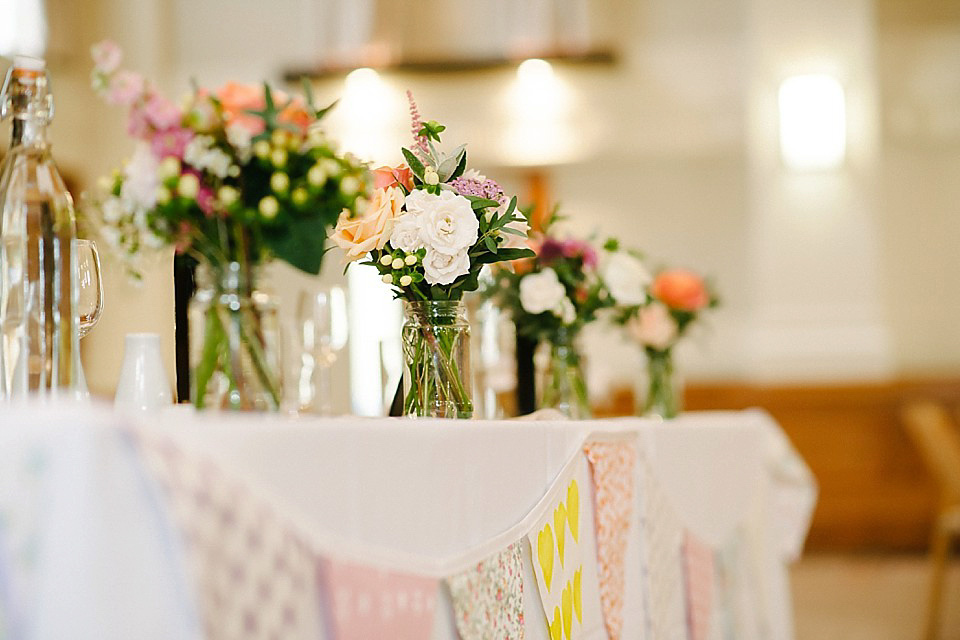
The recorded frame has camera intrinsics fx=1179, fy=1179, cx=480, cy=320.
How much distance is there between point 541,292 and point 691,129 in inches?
200

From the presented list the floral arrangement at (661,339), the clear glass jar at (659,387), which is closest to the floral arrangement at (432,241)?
the floral arrangement at (661,339)

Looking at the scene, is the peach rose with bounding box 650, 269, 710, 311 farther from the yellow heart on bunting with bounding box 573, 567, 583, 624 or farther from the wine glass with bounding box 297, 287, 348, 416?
the yellow heart on bunting with bounding box 573, 567, 583, 624

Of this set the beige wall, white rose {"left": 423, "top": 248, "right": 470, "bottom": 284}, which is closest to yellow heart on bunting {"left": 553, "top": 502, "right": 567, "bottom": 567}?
white rose {"left": 423, "top": 248, "right": 470, "bottom": 284}

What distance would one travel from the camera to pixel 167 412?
1225mm

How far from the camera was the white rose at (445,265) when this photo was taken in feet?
4.95

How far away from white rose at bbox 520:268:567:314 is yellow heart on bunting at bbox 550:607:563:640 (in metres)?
0.84

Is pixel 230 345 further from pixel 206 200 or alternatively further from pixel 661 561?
pixel 661 561

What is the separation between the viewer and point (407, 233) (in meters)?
1.51

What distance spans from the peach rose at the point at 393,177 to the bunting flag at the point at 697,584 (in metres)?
0.88

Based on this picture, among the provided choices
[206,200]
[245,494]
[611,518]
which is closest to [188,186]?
[206,200]

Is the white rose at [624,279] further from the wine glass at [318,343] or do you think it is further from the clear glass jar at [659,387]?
the wine glass at [318,343]

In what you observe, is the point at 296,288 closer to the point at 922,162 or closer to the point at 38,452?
the point at 38,452

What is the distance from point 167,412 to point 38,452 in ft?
1.65

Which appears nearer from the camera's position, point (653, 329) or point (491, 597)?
point (491, 597)
